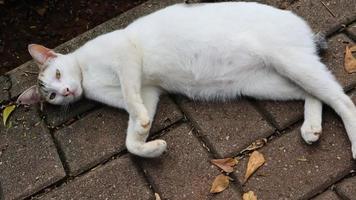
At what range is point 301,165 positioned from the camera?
9.07 ft

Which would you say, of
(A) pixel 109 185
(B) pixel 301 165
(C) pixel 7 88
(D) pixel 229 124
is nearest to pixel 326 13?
(D) pixel 229 124

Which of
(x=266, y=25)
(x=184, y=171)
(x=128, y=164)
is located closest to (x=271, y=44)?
(x=266, y=25)

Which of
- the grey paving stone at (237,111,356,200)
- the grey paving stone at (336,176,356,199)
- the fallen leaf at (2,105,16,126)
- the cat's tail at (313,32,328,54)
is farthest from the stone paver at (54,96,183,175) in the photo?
the grey paving stone at (336,176,356,199)

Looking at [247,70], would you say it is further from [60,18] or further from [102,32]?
[60,18]

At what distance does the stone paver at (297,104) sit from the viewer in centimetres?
298

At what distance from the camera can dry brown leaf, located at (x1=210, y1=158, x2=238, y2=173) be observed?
2836 millimetres

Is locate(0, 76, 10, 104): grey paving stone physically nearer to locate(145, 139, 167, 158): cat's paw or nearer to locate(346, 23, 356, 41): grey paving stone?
locate(145, 139, 167, 158): cat's paw

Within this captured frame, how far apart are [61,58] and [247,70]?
1251 mm

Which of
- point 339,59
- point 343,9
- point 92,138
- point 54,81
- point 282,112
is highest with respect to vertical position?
point 343,9

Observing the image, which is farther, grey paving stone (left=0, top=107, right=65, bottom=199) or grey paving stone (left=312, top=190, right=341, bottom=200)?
grey paving stone (left=0, top=107, right=65, bottom=199)

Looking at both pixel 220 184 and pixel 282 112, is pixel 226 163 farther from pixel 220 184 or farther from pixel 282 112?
pixel 282 112

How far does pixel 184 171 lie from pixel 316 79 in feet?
3.01

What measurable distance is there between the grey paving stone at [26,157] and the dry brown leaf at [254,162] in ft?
3.72

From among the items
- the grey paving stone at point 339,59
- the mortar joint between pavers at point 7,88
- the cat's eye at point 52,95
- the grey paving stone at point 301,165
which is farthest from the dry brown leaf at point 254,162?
the mortar joint between pavers at point 7,88
